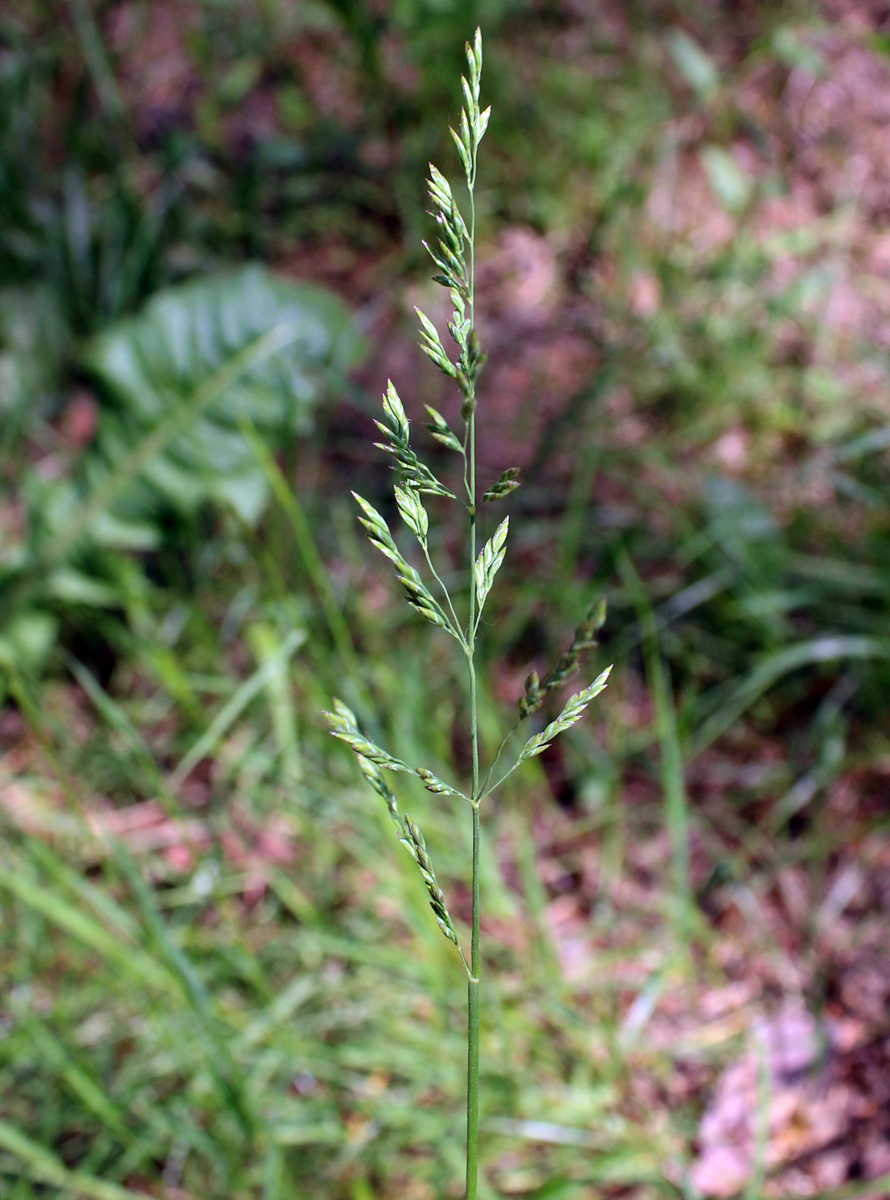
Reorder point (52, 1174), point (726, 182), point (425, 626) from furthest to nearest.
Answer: point (726, 182) → point (425, 626) → point (52, 1174)

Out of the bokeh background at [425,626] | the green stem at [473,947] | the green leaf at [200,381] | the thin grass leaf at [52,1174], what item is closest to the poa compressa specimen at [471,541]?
the green stem at [473,947]

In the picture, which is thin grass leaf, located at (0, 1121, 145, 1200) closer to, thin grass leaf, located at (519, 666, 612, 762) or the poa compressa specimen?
the poa compressa specimen

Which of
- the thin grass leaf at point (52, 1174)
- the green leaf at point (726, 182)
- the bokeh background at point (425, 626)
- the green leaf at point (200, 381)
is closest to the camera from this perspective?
the thin grass leaf at point (52, 1174)

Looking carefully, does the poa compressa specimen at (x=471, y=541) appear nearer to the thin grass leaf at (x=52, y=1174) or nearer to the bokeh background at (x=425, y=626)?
the bokeh background at (x=425, y=626)

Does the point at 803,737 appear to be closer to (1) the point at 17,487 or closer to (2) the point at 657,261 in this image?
(2) the point at 657,261

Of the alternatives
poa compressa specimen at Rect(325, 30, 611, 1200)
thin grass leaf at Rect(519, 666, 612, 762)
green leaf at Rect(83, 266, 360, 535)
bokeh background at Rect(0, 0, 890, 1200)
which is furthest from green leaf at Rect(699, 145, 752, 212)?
thin grass leaf at Rect(519, 666, 612, 762)

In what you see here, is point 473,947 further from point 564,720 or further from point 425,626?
point 425,626

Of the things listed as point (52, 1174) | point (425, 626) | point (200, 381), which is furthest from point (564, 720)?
point (200, 381)

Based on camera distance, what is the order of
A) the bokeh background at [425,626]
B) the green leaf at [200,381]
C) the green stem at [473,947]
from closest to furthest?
the green stem at [473,947] → the bokeh background at [425,626] → the green leaf at [200,381]

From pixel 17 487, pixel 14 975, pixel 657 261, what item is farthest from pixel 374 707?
pixel 657 261
